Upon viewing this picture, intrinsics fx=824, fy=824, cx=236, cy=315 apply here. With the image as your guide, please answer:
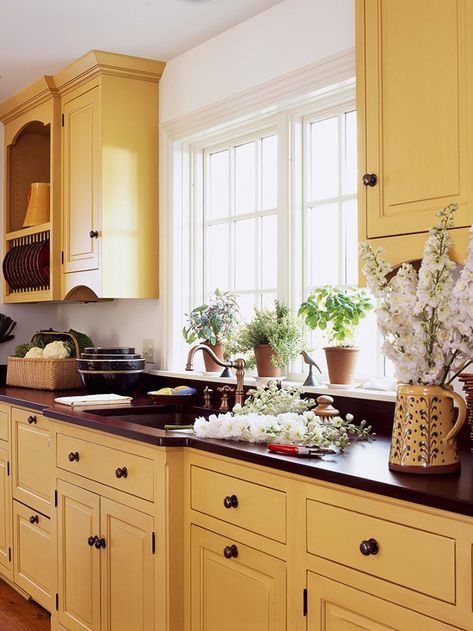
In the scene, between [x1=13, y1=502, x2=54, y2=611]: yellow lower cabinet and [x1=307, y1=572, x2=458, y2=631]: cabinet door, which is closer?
[x1=307, y1=572, x2=458, y2=631]: cabinet door

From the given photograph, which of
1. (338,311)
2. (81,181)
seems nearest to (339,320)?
(338,311)

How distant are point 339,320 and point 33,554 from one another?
5.66 feet

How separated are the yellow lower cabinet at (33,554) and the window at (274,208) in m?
0.95

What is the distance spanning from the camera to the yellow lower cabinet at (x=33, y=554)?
3426 millimetres

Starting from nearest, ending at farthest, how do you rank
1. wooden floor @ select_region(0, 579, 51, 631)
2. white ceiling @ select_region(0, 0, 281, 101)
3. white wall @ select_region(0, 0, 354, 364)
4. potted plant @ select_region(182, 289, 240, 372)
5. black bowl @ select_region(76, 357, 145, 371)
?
white wall @ select_region(0, 0, 354, 364), white ceiling @ select_region(0, 0, 281, 101), wooden floor @ select_region(0, 579, 51, 631), potted plant @ select_region(182, 289, 240, 372), black bowl @ select_region(76, 357, 145, 371)

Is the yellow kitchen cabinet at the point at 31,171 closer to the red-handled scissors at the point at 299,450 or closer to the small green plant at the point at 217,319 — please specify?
the small green plant at the point at 217,319

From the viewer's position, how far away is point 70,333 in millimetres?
4277

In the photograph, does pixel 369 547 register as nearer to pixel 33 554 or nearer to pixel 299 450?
pixel 299 450

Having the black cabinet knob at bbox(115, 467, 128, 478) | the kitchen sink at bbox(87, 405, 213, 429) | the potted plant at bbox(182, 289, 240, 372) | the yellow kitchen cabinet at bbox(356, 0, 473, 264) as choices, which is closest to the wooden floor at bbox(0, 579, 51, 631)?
the kitchen sink at bbox(87, 405, 213, 429)

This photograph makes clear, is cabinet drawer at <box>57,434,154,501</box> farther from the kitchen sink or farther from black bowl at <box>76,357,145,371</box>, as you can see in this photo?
black bowl at <box>76,357,145,371</box>

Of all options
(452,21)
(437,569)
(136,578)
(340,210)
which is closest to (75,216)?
(340,210)

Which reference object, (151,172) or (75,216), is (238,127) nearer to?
(151,172)

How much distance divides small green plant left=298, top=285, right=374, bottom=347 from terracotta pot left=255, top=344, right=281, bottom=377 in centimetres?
25

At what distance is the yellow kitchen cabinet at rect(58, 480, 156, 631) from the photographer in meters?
2.62
